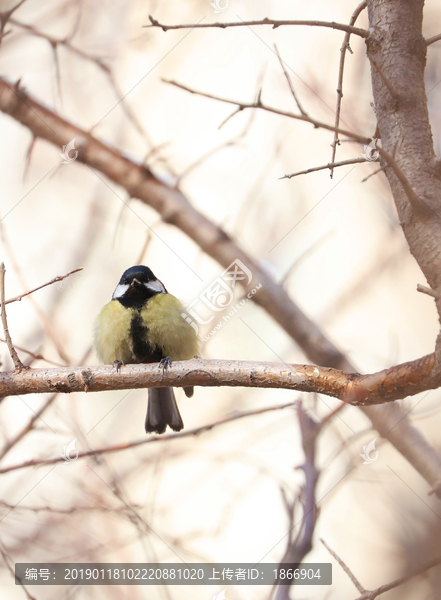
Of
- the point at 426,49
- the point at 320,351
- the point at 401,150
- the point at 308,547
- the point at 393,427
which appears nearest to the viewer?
the point at 308,547

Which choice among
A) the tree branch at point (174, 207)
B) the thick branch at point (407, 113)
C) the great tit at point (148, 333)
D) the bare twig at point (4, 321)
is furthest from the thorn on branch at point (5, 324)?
the thick branch at point (407, 113)

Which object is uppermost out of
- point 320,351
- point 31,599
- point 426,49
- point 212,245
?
point 212,245

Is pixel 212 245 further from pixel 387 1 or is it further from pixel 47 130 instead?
pixel 387 1

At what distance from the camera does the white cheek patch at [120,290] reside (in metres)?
2.55

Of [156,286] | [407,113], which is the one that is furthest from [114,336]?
[407,113]

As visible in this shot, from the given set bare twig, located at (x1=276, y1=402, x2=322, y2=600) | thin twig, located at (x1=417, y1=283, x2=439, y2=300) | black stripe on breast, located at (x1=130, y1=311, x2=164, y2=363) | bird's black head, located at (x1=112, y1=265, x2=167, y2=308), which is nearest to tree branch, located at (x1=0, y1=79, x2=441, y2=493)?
bird's black head, located at (x1=112, y1=265, x2=167, y2=308)

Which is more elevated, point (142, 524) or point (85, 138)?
point (85, 138)

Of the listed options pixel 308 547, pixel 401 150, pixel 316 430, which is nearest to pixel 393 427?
pixel 316 430

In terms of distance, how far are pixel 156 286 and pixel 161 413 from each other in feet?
2.22

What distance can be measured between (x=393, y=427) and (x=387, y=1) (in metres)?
1.42

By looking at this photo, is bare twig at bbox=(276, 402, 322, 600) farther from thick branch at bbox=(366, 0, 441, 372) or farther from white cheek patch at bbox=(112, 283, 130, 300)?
white cheek patch at bbox=(112, 283, 130, 300)

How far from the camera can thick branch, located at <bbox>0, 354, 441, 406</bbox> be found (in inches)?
51.8

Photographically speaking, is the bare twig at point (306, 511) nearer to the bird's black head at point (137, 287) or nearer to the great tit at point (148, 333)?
the great tit at point (148, 333)

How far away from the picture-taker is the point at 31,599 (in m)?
1.74
